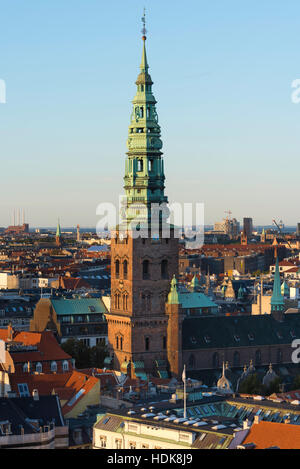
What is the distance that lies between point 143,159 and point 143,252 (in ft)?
30.6

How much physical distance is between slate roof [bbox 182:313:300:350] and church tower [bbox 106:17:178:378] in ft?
12.4

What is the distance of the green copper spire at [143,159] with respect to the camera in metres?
111

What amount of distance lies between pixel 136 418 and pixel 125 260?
4100 centimetres

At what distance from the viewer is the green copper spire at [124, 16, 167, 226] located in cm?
11075

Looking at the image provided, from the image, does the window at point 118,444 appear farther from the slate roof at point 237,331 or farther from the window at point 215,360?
the window at point 215,360

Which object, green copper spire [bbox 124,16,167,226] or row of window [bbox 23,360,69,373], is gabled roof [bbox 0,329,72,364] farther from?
green copper spire [bbox 124,16,167,226]

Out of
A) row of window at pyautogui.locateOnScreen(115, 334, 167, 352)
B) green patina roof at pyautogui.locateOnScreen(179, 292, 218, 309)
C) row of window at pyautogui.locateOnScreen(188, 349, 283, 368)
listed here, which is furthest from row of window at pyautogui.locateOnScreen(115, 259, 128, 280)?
green patina roof at pyautogui.locateOnScreen(179, 292, 218, 309)

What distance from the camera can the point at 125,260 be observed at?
11131 cm

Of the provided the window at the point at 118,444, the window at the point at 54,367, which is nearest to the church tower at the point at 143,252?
the window at the point at 54,367

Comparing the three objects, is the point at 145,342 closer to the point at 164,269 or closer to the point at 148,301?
the point at 148,301

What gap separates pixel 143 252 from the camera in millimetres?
109875

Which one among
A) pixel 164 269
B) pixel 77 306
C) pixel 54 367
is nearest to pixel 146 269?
pixel 164 269

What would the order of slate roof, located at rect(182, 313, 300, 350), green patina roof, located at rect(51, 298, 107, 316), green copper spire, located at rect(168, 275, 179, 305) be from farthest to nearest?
green patina roof, located at rect(51, 298, 107, 316) → slate roof, located at rect(182, 313, 300, 350) → green copper spire, located at rect(168, 275, 179, 305)
